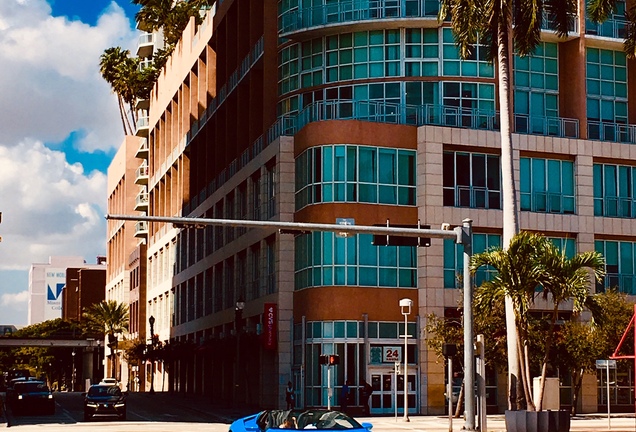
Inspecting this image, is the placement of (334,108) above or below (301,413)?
above

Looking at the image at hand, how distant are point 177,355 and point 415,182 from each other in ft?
114

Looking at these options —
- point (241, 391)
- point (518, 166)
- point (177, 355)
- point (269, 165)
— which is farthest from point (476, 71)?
point (177, 355)

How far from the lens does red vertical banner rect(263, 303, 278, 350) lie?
198 ft

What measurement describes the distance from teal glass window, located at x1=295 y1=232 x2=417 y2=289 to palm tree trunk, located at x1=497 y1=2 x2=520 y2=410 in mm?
15310

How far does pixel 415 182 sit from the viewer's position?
5919cm

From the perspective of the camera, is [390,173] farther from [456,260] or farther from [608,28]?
[608,28]

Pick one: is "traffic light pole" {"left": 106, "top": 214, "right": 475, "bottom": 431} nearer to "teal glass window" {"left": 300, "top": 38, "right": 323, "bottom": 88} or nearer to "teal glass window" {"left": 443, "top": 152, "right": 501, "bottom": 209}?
"teal glass window" {"left": 443, "top": 152, "right": 501, "bottom": 209}

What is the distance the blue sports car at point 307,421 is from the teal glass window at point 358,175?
3221 centimetres

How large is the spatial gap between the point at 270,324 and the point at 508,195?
21843 mm

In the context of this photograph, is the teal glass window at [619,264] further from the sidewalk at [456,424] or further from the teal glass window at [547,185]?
the sidewalk at [456,424]

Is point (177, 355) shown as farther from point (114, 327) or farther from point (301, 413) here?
point (301, 413)

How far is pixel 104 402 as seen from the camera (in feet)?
161

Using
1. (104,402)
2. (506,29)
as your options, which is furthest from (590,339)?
(104,402)

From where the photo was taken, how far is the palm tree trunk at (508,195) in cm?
3978
